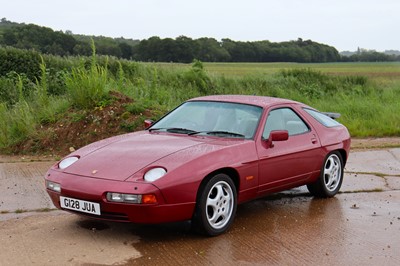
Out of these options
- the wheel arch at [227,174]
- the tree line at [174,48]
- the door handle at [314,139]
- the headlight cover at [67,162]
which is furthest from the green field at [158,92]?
the wheel arch at [227,174]

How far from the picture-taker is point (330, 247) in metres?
5.64

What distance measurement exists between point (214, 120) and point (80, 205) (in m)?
1.85

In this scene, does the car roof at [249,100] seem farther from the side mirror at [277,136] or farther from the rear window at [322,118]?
the side mirror at [277,136]

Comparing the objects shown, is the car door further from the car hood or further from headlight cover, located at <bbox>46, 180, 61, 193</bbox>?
headlight cover, located at <bbox>46, 180, 61, 193</bbox>

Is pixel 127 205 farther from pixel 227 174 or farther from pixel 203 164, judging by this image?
pixel 227 174

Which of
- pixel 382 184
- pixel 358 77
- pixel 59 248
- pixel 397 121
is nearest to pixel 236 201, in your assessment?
pixel 59 248

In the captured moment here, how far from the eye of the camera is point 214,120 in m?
6.72

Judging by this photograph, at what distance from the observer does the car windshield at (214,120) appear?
652 cm

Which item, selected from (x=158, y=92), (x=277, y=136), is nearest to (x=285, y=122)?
(x=277, y=136)

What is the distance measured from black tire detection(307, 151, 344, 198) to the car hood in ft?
6.19

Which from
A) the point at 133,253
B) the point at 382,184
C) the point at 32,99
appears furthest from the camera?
the point at 32,99

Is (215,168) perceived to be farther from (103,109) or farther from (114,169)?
(103,109)

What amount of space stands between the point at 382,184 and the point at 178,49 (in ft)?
114

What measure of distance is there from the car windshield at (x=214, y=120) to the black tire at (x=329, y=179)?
51.4 inches
